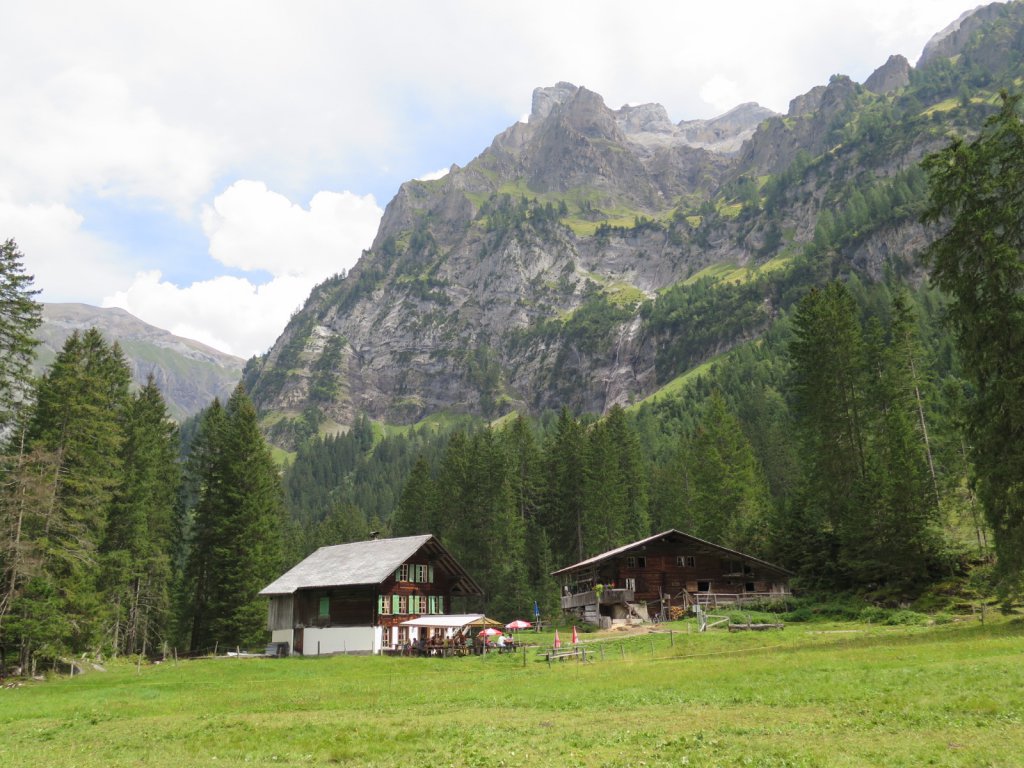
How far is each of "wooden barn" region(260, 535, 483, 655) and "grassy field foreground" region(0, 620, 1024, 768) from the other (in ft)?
64.7

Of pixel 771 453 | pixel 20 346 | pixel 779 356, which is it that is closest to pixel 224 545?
pixel 20 346

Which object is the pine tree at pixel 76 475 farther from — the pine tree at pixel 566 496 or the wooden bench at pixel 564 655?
the pine tree at pixel 566 496

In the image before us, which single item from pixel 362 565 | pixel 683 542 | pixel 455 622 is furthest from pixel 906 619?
pixel 362 565

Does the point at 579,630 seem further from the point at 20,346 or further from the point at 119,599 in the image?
the point at 20,346

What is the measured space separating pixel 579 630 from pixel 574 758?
4621 centimetres

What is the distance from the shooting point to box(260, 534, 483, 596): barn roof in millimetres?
54125

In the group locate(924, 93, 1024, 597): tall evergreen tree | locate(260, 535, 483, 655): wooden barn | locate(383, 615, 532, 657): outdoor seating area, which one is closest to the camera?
locate(924, 93, 1024, 597): tall evergreen tree

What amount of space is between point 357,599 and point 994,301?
150 feet

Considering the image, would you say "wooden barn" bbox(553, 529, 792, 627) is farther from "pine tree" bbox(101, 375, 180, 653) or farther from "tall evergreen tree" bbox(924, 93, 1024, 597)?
"pine tree" bbox(101, 375, 180, 653)

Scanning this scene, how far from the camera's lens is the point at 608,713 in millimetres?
19281

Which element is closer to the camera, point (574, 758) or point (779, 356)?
point (574, 758)

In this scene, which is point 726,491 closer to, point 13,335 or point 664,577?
point 664,577

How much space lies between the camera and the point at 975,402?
28062mm

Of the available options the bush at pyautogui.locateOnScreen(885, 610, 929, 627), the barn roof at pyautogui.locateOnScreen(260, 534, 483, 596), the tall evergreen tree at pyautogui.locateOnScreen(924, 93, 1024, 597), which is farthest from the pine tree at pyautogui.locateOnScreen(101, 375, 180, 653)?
the tall evergreen tree at pyautogui.locateOnScreen(924, 93, 1024, 597)
